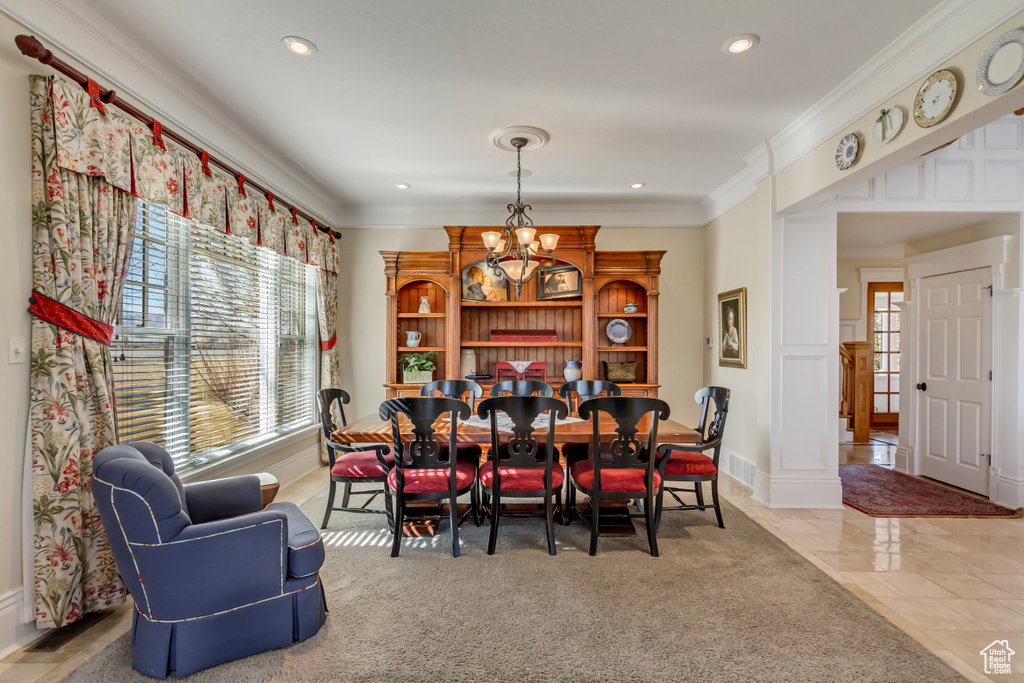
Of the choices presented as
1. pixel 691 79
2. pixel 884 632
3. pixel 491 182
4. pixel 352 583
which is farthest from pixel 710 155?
pixel 352 583

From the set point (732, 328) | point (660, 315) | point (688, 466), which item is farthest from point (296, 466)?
point (732, 328)

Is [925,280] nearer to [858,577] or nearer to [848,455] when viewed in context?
[848,455]

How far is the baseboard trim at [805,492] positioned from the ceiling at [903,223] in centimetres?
214

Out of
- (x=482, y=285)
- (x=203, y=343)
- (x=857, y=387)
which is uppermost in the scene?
(x=482, y=285)

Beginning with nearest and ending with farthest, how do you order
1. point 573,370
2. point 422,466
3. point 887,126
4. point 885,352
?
point 887,126 → point 422,466 → point 573,370 → point 885,352

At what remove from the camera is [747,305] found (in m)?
4.35

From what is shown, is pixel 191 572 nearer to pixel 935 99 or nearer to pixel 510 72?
pixel 510 72

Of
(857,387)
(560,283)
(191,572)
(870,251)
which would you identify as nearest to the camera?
(191,572)

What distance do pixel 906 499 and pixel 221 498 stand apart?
4.95 m

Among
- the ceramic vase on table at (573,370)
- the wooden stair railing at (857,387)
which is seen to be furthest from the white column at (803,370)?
the wooden stair railing at (857,387)

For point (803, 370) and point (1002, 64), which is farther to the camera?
point (803, 370)

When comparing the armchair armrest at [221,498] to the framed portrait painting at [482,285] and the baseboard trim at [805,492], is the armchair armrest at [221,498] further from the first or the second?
the baseboard trim at [805,492]

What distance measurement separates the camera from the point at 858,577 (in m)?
2.66

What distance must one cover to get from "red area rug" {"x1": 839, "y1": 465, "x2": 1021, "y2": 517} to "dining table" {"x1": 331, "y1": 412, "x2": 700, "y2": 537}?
6.20 ft
